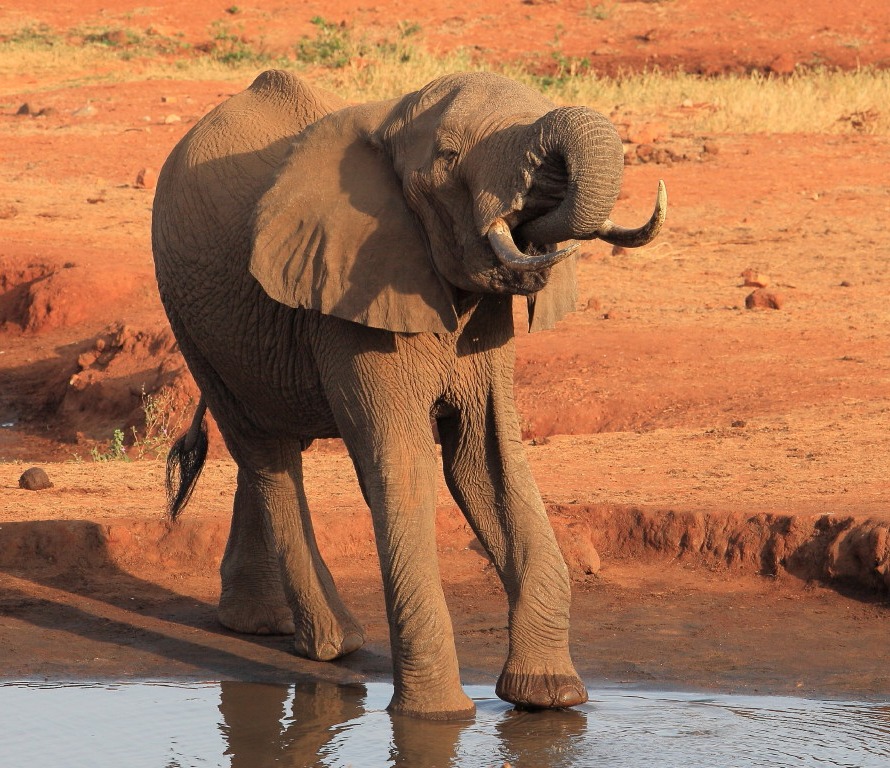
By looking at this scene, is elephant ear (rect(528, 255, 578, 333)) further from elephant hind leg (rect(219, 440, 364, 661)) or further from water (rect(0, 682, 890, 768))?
elephant hind leg (rect(219, 440, 364, 661))

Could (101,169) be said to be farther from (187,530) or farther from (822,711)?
(822,711)

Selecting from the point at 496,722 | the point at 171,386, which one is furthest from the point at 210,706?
the point at 171,386

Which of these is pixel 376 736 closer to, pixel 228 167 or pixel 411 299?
pixel 411 299

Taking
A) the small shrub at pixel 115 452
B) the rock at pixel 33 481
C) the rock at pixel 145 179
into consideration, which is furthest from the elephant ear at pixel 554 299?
the rock at pixel 145 179

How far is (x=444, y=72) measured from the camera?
835 inches

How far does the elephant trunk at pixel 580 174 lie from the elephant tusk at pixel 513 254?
8 centimetres

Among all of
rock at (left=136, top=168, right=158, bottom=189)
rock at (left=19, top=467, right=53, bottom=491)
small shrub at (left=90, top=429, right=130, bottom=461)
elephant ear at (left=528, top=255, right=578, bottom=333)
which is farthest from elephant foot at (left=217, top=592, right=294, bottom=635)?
rock at (left=136, top=168, right=158, bottom=189)

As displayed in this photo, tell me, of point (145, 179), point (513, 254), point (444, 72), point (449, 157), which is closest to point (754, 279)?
point (145, 179)

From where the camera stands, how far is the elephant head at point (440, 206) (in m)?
4.07

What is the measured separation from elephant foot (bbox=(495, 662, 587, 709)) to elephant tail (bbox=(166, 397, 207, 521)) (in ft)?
6.94

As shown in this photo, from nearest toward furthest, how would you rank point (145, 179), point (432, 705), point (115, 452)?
point (432, 705)
point (115, 452)
point (145, 179)

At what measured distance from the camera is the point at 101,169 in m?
17.5

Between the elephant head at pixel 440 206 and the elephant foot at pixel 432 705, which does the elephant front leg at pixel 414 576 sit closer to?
the elephant foot at pixel 432 705

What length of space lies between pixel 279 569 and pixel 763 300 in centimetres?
684
